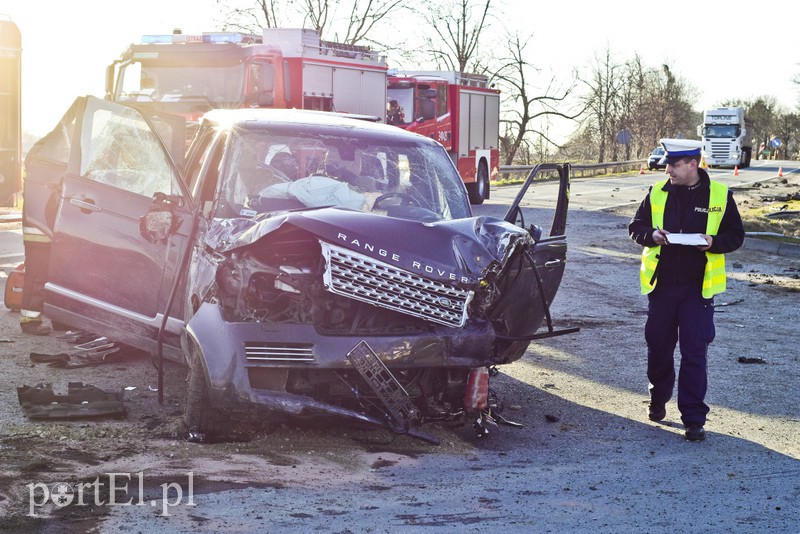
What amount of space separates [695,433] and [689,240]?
117 cm

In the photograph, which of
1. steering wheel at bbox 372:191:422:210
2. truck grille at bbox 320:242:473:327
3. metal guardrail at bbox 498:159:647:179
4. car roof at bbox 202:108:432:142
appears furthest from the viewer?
metal guardrail at bbox 498:159:647:179

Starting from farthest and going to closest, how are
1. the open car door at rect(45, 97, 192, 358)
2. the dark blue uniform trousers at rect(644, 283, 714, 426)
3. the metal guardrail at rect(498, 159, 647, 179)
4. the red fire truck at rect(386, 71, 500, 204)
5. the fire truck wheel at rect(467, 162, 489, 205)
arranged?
the metal guardrail at rect(498, 159, 647, 179) → the fire truck wheel at rect(467, 162, 489, 205) → the red fire truck at rect(386, 71, 500, 204) → the open car door at rect(45, 97, 192, 358) → the dark blue uniform trousers at rect(644, 283, 714, 426)

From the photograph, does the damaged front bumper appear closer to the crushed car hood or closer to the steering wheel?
the crushed car hood

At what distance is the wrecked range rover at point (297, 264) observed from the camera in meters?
5.65

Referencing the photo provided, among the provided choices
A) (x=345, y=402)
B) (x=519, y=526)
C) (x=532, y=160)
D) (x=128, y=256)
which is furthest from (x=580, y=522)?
(x=532, y=160)

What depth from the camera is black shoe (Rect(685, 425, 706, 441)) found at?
6391mm

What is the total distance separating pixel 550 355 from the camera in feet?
29.3

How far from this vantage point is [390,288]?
567 centimetres

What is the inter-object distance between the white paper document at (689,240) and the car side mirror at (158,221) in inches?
120

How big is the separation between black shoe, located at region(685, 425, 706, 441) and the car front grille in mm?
2350

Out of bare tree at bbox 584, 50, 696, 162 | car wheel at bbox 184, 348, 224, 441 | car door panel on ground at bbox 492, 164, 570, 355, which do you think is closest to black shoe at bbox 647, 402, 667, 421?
car door panel on ground at bbox 492, 164, 570, 355

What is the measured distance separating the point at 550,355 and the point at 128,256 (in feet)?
12.0

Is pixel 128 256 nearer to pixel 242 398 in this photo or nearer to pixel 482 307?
pixel 242 398

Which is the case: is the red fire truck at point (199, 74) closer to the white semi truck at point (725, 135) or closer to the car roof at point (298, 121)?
the car roof at point (298, 121)
